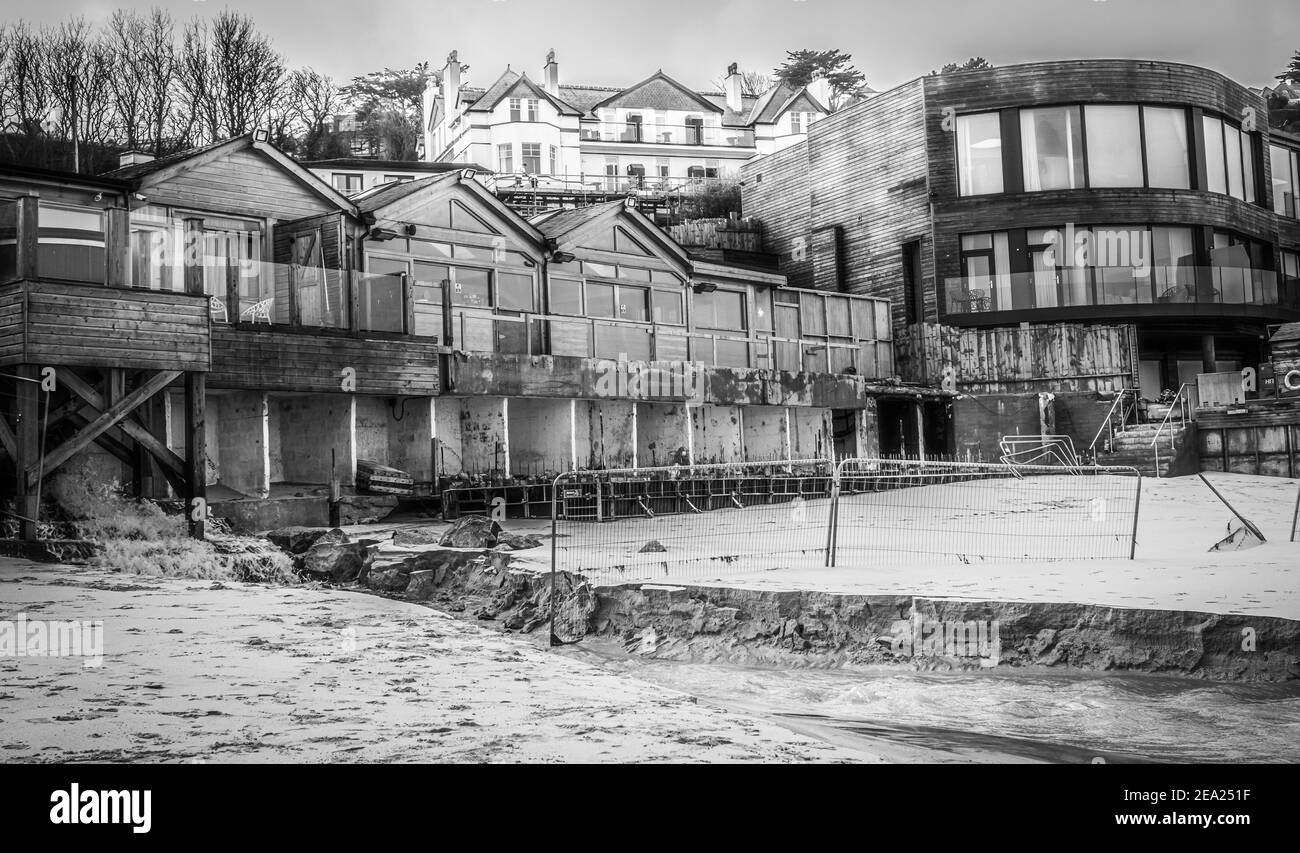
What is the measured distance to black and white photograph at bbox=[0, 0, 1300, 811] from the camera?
10.1m

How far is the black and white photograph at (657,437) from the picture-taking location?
10078 mm

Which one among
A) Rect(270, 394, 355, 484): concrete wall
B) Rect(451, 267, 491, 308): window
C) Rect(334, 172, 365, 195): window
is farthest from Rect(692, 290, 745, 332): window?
Rect(334, 172, 365, 195): window

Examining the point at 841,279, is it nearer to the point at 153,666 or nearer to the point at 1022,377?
the point at 1022,377

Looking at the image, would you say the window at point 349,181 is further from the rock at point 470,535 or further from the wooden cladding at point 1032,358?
the rock at point 470,535

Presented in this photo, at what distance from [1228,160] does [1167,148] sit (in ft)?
11.6

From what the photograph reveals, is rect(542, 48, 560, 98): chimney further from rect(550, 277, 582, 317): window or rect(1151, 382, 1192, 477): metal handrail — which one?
rect(1151, 382, 1192, 477): metal handrail

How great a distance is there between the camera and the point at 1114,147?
38812 mm

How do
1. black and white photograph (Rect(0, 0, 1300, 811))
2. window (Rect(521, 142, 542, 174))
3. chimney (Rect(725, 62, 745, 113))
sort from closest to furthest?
black and white photograph (Rect(0, 0, 1300, 811)) → window (Rect(521, 142, 542, 174)) → chimney (Rect(725, 62, 745, 113))

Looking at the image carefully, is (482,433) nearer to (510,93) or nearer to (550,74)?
(510,93)

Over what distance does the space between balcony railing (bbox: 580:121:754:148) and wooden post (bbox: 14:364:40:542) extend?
61.8 metres

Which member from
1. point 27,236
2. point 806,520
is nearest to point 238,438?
point 27,236
